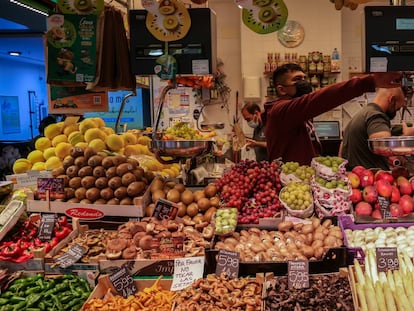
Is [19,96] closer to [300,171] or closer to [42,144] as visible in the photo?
[42,144]

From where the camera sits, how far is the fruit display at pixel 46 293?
2.32 meters

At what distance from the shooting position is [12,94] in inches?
458

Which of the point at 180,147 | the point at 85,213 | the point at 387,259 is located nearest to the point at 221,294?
the point at 387,259

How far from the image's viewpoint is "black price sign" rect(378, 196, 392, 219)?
2836mm

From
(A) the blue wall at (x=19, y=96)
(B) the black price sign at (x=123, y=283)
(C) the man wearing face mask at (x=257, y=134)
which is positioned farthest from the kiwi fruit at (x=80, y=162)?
(A) the blue wall at (x=19, y=96)

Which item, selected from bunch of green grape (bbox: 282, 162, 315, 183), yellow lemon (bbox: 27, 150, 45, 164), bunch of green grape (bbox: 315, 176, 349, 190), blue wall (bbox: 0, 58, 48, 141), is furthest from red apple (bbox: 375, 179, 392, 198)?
blue wall (bbox: 0, 58, 48, 141)

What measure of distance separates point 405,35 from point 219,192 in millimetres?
1623

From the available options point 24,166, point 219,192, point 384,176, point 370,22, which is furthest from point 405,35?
point 24,166

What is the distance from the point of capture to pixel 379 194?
2.96m

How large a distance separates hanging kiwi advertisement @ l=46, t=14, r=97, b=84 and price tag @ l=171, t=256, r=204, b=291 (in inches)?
64.4

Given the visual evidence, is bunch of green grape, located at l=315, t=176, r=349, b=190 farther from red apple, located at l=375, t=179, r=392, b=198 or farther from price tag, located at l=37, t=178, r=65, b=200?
price tag, located at l=37, t=178, r=65, b=200

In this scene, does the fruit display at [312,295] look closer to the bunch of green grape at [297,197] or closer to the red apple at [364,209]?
the bunch of green grape at [297,197]

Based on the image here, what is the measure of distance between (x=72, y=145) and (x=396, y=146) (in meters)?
2.64

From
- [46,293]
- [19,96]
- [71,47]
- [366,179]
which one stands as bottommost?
[46,293]
